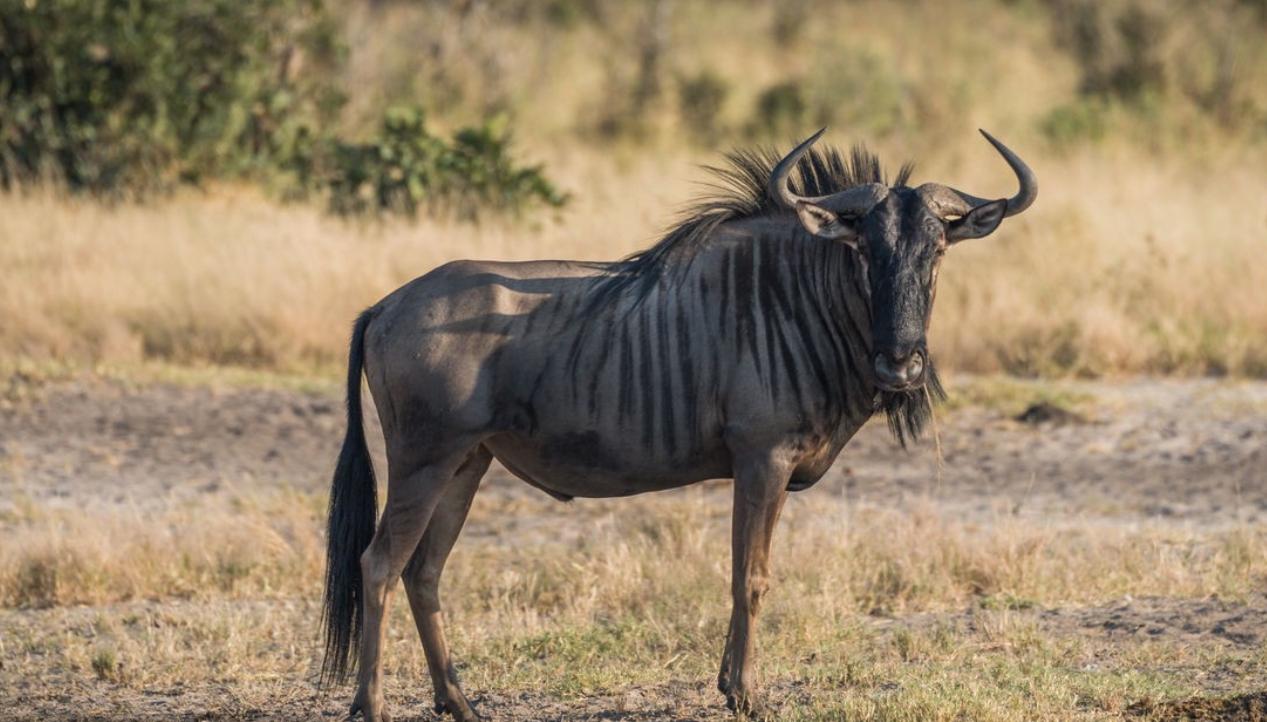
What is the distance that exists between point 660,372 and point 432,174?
29.6 feet

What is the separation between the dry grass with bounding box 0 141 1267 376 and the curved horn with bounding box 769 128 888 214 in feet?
19.1

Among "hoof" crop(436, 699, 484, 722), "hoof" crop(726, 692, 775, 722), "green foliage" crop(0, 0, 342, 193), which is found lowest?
"hoof" crop(436, 699, 484, 722)

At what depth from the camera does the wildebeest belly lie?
5.71m

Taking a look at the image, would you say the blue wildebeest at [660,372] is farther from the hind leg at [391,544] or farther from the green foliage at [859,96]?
the green foliage at [859,96]

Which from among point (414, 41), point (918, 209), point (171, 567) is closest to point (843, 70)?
point (414, 41)

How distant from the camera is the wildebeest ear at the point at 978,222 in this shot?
557 cm

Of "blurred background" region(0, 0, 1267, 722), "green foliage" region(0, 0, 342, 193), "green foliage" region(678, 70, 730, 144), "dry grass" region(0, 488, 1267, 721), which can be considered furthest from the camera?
"green foliage" region(678, 70, 730, 144)

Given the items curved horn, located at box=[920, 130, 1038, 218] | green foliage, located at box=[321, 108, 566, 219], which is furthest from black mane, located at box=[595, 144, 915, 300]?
green foliage, located at box=[321, 108, 566, 219]

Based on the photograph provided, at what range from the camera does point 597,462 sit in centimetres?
573

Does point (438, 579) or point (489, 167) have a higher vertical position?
point (489, 167)

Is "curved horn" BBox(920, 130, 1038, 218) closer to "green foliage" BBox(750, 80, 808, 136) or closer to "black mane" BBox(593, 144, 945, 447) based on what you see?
"black mane" BBox(593, 144, 945, 447)

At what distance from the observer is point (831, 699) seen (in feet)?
19.8

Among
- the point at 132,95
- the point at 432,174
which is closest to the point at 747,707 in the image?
the point at 432,174

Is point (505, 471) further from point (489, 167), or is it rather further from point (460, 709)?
point (489, 167)
